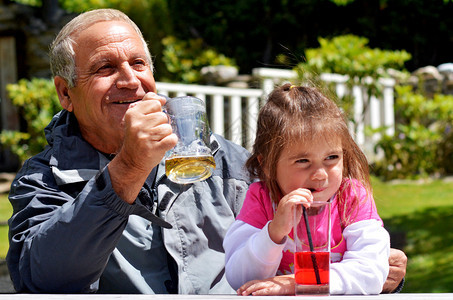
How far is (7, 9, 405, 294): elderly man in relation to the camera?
6.35 ft

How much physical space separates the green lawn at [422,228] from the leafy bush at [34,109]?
171 cm

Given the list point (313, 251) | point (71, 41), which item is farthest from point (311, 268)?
point (71, 41)

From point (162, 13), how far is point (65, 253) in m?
9.55

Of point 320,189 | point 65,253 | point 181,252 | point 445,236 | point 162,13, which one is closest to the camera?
point 65,253

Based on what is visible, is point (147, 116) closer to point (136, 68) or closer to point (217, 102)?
point (136, 68)

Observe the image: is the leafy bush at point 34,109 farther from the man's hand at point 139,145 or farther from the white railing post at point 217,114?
the man's hand at point 139,145

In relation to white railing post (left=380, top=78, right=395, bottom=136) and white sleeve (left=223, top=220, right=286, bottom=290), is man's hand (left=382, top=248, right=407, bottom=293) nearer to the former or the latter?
white sleeve (left=223, top=220, right=286, bottom=290)

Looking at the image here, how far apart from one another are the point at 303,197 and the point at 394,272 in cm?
56

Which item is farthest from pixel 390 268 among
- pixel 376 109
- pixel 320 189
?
pixel 376 109

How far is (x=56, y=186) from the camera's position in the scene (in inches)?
81.6

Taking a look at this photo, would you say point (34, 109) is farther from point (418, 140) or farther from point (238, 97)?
point (418, 140)

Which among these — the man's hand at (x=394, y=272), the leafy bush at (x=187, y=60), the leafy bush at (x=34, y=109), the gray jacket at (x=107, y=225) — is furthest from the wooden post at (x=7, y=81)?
the man's hand at (x=394, y=272)

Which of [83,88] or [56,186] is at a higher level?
[83,88]

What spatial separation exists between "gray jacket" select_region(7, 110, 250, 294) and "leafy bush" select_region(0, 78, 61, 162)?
23.4 ft
